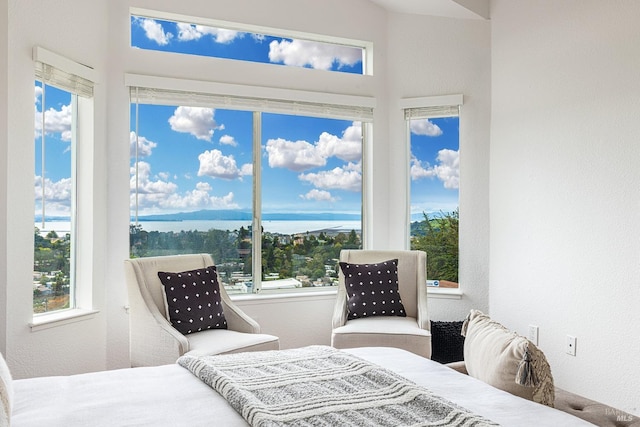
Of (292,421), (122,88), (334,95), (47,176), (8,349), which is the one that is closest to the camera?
(292,421)

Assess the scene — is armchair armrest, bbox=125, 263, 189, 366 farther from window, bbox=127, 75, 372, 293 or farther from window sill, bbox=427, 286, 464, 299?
window sill, bbox=427, 286, 464, 299

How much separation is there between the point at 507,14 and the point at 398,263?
1872 mm

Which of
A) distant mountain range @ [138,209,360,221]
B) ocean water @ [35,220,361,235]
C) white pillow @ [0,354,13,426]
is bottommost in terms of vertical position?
white pillow @ [0,354,13,426]

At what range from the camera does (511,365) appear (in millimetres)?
1876

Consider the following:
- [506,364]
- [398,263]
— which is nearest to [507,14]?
[398,263]

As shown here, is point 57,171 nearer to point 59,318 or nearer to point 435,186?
point 59,318

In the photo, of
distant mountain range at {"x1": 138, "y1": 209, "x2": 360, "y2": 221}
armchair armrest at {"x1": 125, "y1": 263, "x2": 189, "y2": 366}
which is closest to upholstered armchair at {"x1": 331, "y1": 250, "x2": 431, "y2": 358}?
distant mountain range at {"x1": 138, "y1": 209, "x2": 360, "y2": 221}

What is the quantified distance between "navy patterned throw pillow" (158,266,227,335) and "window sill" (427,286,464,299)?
172 centimetres

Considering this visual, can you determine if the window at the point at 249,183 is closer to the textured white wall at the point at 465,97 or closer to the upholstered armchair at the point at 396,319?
the textured white wall at the point at 465,97

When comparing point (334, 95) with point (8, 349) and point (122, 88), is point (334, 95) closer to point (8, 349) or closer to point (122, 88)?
point (122, 88)

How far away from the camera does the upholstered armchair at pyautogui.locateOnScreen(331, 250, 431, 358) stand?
364 centimetres

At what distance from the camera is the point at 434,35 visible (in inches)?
181

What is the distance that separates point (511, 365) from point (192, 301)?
212cm

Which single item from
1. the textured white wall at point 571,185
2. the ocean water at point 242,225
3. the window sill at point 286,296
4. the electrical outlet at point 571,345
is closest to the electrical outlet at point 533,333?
the textured white wall at point 571,185
